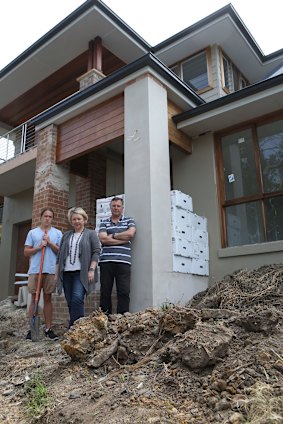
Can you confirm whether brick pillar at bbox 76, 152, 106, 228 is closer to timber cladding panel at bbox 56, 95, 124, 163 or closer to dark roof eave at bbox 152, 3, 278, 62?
timber cladding panel at bbox 56, 95, 124, 163

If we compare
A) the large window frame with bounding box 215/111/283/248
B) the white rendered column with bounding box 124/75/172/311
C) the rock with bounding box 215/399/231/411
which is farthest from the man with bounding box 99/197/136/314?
the rock with bounding box 215/399/231/411

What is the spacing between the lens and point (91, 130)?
682cm

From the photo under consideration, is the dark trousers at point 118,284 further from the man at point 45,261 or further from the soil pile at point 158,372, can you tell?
the soil pile at point 158,372

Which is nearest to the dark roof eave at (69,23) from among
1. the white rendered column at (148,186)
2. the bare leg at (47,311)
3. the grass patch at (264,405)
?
the white rendered column at (148,186)

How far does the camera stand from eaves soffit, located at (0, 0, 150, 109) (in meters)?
8.47

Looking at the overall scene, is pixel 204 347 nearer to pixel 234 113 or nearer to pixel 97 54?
pixel 234 113

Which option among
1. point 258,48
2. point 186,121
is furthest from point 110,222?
point 258,48

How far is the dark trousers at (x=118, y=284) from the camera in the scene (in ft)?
15.6

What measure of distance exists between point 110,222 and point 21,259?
678cm

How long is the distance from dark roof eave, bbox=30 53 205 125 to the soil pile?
4112 millimetres

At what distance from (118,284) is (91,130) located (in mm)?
3184

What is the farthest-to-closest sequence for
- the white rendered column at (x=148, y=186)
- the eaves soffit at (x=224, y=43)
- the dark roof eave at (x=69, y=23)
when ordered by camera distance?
the eaves soffit at (x=224, y=43) < the dark roof eave at (x=69, y=23) < the white rendered column at (x=148, y=186)

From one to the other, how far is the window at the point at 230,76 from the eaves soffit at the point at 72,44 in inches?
82.7

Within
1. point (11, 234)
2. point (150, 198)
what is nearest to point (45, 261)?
point (150, 198)
